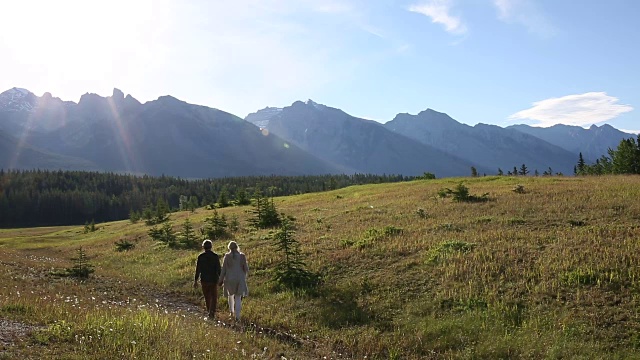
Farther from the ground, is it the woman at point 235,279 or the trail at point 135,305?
the woman at point 235,279

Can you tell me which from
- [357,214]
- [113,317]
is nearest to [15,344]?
[113,317]

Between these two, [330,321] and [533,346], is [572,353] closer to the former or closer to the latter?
[533,346]

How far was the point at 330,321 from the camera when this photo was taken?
48.9 feet

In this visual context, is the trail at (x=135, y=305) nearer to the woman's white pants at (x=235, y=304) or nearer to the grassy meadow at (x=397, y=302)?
the grassy meadow at (x=397, y=302)

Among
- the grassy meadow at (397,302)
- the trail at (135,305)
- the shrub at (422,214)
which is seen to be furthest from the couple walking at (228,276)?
the shrub at (422,214)

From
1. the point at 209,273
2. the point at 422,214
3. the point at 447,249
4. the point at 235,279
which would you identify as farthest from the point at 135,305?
the point at 422,214

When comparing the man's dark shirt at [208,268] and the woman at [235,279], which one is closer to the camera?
the woman at [235,279]

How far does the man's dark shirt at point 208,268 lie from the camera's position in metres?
15.8

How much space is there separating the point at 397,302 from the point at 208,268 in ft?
22.9

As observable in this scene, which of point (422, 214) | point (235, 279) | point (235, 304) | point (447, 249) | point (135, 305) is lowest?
point (135, 305)

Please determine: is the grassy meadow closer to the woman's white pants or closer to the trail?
the trail

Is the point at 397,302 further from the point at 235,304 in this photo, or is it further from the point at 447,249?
the point at 235,304

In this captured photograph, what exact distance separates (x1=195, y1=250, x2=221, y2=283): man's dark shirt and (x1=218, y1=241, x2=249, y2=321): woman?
20.5 inches

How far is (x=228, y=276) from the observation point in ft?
49.8
